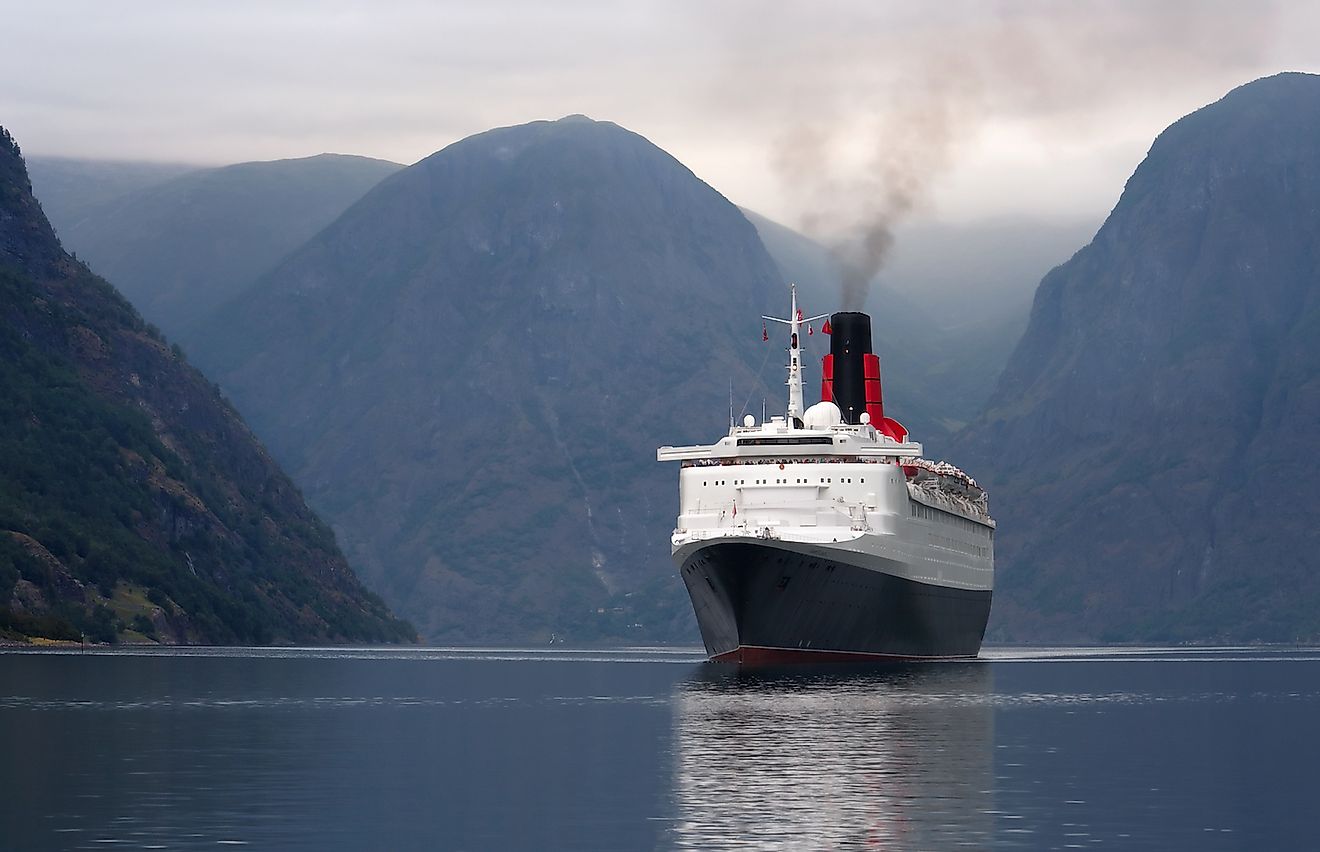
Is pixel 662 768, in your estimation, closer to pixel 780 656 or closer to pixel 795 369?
pixel 780 656

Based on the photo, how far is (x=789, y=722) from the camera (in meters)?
84.0

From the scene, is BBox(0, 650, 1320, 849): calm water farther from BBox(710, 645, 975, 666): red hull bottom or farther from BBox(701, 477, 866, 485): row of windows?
BBox(701, 477, 866, 485): row of windows


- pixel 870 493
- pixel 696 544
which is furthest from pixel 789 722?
pixel 870 493

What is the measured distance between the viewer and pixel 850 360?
189250 mm

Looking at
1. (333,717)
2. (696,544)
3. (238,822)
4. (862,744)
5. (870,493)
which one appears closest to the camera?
(238,822)

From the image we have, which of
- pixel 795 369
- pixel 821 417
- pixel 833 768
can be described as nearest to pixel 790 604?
pixel 821 417

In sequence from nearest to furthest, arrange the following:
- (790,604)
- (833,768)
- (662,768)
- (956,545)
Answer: (833,768) < (662,768) < (790,604) < (956,545)

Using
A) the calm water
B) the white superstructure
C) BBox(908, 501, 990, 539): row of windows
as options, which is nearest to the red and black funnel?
BBox(908, 501, 990, 539): row of windows

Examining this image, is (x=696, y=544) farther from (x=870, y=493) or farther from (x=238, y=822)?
(x=238, y=822)

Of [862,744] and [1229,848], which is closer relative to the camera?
[1229,848]

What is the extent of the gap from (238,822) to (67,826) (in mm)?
3985

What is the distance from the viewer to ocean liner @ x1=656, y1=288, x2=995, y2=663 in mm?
137375

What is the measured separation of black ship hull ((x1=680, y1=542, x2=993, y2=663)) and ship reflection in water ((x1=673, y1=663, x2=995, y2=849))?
1012 inches

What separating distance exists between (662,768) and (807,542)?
74.6 m
